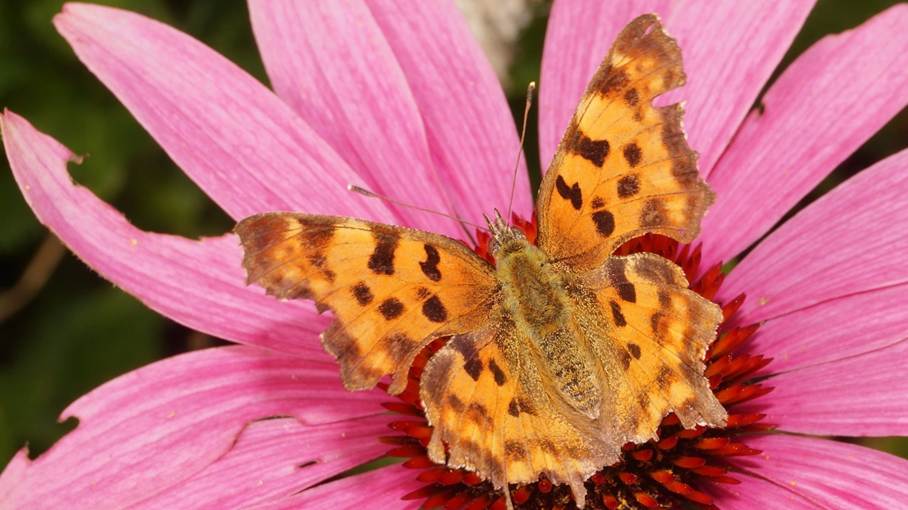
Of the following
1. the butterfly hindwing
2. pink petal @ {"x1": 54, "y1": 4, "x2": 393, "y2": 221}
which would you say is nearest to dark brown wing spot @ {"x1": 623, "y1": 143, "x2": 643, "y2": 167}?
the butterfly hindwing

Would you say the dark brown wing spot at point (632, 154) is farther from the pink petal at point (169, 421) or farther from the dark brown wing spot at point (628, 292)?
the pink petal at point (169, 421)

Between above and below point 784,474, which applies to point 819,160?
above

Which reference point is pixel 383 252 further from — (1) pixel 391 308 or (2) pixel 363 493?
(2) pixel 363 493

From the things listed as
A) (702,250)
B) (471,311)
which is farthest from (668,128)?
(702,250)

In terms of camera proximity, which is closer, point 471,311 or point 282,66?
point 471,311

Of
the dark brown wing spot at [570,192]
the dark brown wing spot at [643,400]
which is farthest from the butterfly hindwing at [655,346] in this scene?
the dark brown wing spot at [570,192]

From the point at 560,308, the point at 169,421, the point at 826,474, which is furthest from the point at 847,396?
the point at 169,421

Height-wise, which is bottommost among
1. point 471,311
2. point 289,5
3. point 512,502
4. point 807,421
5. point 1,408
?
point 1,408

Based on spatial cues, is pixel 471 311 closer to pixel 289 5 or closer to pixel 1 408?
pixel 289 5
